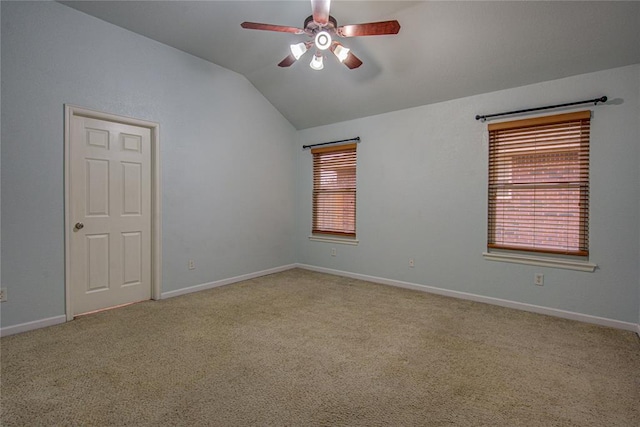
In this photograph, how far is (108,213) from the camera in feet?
11.2

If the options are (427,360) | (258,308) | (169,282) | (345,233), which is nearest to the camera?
(427,360)

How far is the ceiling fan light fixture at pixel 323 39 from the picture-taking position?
2.58 metres

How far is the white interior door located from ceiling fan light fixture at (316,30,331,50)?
2.33 metres

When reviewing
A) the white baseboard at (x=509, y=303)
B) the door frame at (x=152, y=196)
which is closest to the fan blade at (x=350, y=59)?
the door frame at (x=152, y=196)

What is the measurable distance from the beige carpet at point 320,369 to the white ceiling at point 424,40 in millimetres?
2598

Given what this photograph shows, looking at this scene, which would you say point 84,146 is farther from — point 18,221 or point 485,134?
point 485,134

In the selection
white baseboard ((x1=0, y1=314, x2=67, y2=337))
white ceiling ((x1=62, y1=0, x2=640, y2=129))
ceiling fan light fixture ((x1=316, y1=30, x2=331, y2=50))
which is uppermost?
white ceiling ((x1=62, y1=0, x2=640, y2=129))

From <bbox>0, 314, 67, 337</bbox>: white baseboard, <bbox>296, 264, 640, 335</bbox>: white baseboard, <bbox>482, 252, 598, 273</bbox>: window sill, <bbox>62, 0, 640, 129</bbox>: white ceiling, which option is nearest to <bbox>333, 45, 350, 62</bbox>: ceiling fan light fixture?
<bbox>62, 0, 640, 129</bbox>: white ceiling

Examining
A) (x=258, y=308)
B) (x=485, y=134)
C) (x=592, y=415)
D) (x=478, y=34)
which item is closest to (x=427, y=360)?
(x=592, y=415)

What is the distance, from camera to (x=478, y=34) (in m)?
3.04

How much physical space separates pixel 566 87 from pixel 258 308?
401cm

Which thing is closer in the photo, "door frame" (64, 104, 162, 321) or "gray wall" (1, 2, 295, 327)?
"gray wall" (1, 2, 295, 327)

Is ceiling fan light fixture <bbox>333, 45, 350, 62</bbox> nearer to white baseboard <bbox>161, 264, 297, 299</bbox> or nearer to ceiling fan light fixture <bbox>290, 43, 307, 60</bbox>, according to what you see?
ceiling fan light fixture <bbox>290, 43, 307, 60</bbox>

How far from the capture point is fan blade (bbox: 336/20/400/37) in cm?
236
